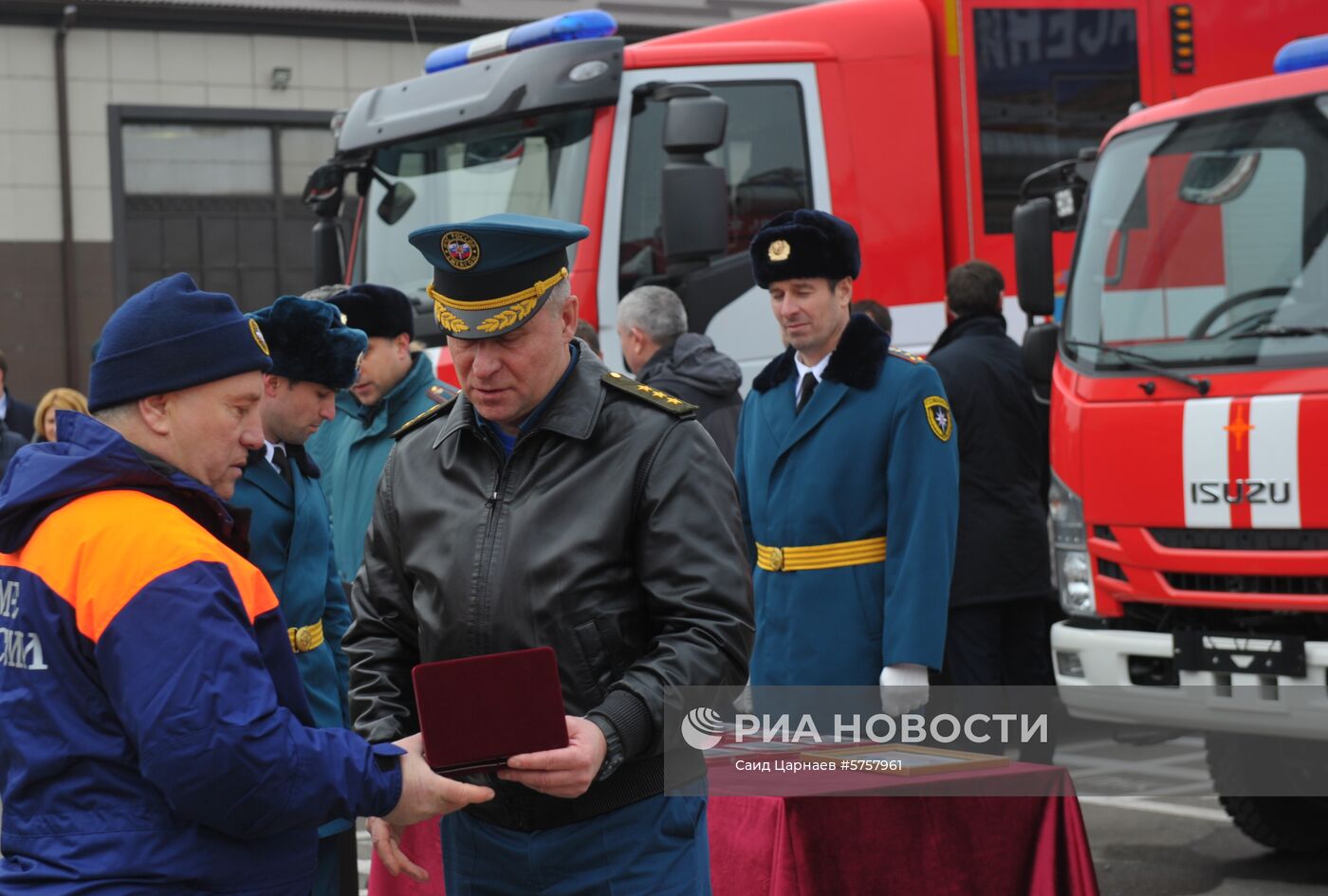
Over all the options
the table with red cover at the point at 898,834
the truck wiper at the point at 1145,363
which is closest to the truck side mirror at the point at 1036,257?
the truck wiper at the point at 1145,363

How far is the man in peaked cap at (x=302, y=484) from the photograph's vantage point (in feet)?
13.4

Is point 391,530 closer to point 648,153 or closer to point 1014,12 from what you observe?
point 648,153

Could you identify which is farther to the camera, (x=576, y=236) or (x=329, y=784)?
(x=576, y=236)

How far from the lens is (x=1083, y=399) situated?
6254 millimetres

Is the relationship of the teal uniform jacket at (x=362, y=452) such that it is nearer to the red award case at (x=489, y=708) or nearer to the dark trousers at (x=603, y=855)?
the dark trousers at (x=603, y=855)

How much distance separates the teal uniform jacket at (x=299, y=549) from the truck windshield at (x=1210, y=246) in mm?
3253

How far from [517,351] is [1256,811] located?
14.8ft

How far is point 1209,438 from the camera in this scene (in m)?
5.73

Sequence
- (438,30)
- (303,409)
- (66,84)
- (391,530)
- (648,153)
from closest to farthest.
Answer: (391,530) < (303,409) < (648,153) < (66,84) < (438,30)

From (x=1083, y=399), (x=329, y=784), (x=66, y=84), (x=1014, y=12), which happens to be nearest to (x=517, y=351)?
(x=329, y=784)

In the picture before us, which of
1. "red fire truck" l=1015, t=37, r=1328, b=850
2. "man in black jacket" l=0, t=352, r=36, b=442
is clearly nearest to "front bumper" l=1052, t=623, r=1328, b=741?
"red fire truck" l=1015, t=37, r=1328, b=850

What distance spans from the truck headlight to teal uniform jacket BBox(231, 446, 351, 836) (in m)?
3.09

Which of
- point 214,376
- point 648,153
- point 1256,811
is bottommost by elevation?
point 1256,811

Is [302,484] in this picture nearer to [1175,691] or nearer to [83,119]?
[1175,691]
